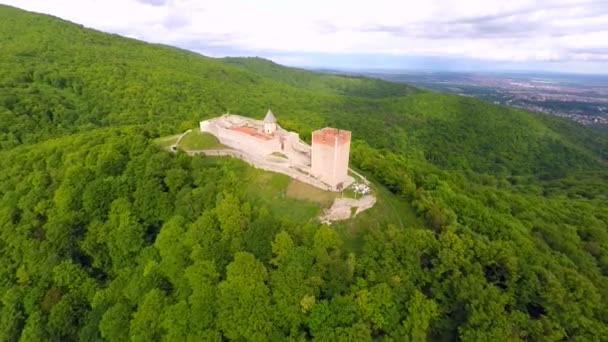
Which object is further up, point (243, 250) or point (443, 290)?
point (243, 250)

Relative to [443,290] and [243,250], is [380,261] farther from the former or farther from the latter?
[243,250]

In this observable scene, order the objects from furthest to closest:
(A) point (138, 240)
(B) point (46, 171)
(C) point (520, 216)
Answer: (C) point (520, 216) → (B) point (46, 171) → (A) point (138, 240)

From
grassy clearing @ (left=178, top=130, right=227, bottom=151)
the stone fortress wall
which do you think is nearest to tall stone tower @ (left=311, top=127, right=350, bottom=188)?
the stone fortress wall

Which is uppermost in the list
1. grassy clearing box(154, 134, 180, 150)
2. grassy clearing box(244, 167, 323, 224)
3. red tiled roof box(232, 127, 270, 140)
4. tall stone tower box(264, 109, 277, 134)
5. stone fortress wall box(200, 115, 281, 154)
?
tall stone tower box(264, 109, 277, 134)

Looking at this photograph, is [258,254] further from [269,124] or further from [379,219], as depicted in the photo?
[269,124]

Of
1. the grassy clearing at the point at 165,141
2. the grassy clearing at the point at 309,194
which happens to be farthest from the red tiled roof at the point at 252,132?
the grassy clearing at the point at 165,141

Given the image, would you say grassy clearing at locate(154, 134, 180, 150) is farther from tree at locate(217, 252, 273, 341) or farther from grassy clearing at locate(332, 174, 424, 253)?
grassy clearing at locate(332, 174, 424, 253)

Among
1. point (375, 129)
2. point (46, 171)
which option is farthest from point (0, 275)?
point (375, 129)

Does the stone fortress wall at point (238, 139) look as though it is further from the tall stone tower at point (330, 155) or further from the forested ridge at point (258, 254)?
the tall stone tower at point (330, 155)
